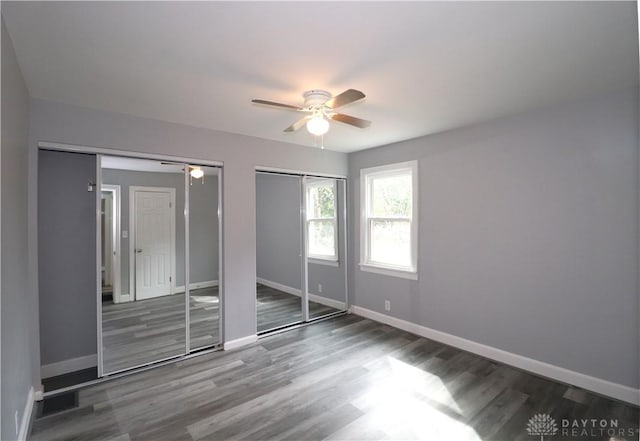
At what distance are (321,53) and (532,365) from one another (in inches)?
137

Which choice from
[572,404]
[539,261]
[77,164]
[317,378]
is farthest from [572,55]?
→ [77,164]

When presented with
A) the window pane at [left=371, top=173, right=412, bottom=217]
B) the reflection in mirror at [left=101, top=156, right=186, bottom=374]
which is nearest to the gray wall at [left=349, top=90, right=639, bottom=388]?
the window pane at [left=371, top=173, right=412, bottom=217]

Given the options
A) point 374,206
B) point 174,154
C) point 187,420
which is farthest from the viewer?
point 374,206

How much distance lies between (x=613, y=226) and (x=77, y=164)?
5.09 metres

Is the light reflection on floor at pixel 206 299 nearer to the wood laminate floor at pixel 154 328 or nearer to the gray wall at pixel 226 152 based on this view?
the wood laminate floor at pixel 154 328

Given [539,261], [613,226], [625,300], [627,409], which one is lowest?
[627,409]

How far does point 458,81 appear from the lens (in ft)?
7.98

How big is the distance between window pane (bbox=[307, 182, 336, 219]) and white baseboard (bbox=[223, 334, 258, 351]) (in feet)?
6.34

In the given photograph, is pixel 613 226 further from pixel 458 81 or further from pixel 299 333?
pixel 299 333

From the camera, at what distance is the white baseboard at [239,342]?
12.1 feet

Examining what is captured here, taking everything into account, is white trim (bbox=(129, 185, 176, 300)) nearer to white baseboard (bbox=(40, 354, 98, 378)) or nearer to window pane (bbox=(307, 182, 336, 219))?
white baseboard (bbox=(40, 354, 98, 378))

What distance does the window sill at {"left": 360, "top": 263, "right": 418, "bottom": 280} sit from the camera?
4199 millimetres

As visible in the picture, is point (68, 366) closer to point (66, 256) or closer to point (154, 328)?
point (154, 328)

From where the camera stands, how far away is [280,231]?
465 cm
